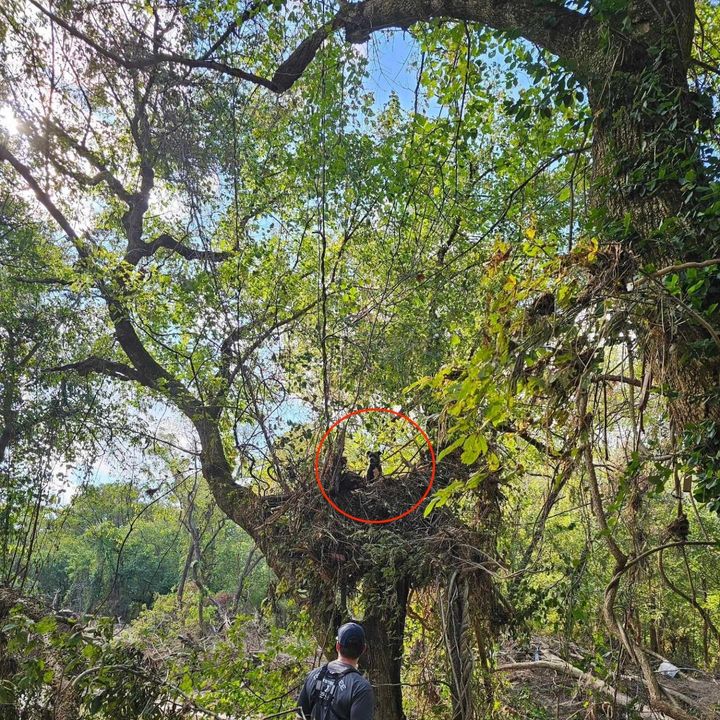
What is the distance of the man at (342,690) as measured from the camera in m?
2.68

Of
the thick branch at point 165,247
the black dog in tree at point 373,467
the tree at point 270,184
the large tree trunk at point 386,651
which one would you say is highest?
the thick branch at point 165,247

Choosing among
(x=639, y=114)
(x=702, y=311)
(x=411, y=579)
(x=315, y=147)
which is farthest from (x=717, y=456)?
(x=315, y=147)

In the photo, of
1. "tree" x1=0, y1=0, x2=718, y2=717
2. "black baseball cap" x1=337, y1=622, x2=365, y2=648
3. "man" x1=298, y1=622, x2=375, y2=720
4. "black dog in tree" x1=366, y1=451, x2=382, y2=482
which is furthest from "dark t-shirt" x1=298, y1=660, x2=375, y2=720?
"black dog in tree" x1=366, y1=451, x2=382, y2=482

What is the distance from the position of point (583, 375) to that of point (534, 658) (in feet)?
20.7

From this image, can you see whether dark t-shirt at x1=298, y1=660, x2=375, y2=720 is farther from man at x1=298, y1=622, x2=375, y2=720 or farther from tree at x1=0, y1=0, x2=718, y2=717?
tree at x1=0, y1=0, x2=718, y2=717

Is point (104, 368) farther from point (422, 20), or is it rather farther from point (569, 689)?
point (569, 689)

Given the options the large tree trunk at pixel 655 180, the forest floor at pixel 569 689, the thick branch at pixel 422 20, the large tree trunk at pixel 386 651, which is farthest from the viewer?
the large tree trunk at pixel 386 651

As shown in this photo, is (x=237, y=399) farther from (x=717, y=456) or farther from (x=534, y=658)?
(x=534, y=658)

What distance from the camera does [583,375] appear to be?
171 centimetres

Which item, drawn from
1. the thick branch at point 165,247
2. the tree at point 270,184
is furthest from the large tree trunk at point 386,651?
the thick branch at point 165,247

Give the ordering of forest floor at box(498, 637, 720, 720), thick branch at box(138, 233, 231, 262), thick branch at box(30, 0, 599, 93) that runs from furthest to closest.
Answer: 1. thick branch at box(138, 233, 231, 262)
2. forest floor at box(498, 637, 720, 720)
3. thick branch at box(30, 0, 599, 93)

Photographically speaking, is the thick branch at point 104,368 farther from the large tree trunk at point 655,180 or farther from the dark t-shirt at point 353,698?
the large tree trunk at point 655,180

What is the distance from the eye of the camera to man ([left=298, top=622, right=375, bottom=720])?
105 inches

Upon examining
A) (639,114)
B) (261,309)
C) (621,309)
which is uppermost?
(261,309)
